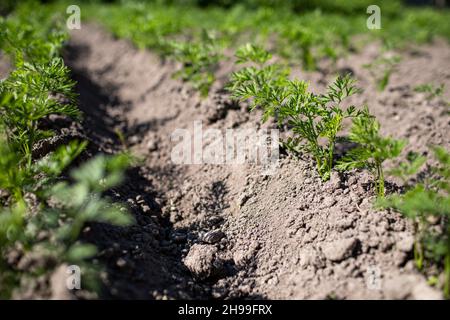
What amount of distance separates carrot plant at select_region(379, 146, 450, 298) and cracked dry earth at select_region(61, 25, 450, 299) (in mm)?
80

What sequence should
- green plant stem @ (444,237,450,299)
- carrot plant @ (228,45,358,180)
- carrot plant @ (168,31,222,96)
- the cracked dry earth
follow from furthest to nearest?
carrot plant @ (168,31,222,96) < carrot plant @ (228,45,358,180) < the cracked dry earth < green plant stem @ (444,237,450,299)

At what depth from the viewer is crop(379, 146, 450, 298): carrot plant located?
207 centimetres

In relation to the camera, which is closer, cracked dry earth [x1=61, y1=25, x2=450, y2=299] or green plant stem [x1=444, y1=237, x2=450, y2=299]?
green plant stem [x1=444, y1=237, x2=450, y2=299]

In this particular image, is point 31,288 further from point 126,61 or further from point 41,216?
point 126,61

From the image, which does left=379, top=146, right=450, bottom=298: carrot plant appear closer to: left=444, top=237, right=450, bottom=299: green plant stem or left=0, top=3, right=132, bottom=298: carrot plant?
left=444, top=237, right=450, bottom=299: green plant stem

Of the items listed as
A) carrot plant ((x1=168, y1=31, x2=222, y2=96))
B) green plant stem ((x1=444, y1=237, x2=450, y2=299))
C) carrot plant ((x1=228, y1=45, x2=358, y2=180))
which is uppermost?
carrot plant ((x1=168, y1=31, x2=222, y2=96))

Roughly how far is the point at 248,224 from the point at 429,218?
4.04 ft

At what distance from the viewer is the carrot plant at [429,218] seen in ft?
6.79

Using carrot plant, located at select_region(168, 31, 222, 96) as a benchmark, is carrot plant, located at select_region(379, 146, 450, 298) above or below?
below

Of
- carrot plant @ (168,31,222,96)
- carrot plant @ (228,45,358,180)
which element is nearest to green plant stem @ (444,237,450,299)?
carrot plant @ (228,45,358,180)

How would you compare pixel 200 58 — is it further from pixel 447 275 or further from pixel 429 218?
pixel 447 275

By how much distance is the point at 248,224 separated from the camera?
294cm

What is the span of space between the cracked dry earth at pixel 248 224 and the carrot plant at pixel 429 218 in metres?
0.08
